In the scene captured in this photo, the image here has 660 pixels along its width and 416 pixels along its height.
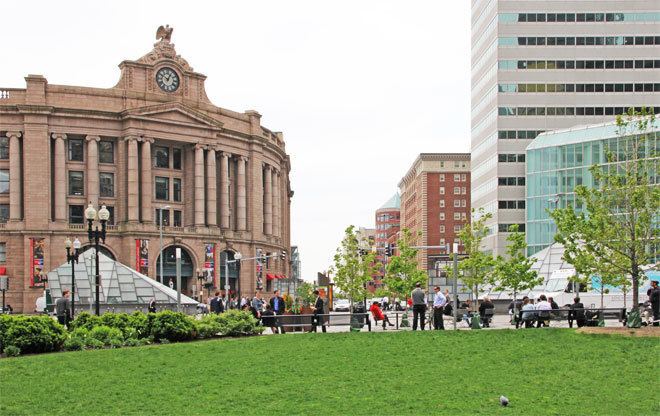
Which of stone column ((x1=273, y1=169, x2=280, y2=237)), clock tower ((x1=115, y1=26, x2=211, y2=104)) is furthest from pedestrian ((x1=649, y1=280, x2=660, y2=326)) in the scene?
stone column ((x1=273, y1=169, x2=280, y2=237))

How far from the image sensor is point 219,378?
18984mm

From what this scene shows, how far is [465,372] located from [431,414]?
16.9 feet

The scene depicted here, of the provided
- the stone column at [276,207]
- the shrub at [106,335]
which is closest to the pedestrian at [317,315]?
the shrub at [106,335]

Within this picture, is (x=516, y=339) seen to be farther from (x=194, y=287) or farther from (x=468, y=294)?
(x=194, y=287)

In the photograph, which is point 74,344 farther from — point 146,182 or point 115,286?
point 146,182

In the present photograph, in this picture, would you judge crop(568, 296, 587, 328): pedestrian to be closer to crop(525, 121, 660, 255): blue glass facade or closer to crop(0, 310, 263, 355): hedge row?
crop(0, 310, 263, 355): hedge row

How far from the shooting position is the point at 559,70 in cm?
11231

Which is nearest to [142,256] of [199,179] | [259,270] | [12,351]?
[199,179]

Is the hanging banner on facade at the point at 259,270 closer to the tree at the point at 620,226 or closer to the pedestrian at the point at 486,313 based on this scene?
the pedestrian at the point at 486,313

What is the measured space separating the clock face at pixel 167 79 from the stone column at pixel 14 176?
54.5ft

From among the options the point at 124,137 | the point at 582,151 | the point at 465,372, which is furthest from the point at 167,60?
the point at 465,372

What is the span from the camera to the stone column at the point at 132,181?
9781 cm

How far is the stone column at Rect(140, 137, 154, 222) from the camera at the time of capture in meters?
98.9

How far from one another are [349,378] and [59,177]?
83.4 m
